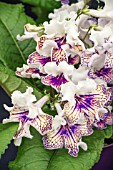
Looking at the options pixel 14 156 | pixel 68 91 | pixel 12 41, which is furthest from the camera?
pixel 14 156

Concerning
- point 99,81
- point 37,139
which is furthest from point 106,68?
point 37,139

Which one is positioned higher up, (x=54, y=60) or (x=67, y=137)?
(x=54, y=60)

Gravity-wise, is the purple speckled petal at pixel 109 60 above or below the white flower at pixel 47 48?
below

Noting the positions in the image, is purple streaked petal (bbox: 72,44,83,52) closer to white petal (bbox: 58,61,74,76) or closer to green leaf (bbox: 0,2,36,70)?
white petal (bbox: 58,61,74,76)

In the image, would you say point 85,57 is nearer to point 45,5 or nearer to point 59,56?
point 59,56

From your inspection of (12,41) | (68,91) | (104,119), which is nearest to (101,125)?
(104,119)

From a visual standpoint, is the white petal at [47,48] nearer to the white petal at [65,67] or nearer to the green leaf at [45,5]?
the white petal at [65,67]

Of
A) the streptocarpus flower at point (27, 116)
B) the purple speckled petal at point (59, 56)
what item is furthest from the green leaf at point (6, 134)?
the purple speckled petal at point (59, 56)
